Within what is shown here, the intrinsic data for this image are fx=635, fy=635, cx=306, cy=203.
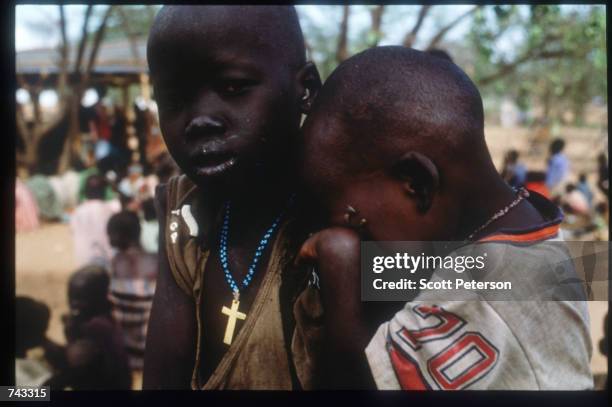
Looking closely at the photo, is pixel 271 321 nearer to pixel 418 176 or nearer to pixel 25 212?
pixel 418 176

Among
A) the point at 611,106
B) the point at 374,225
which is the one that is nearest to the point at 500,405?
the point at 374,225

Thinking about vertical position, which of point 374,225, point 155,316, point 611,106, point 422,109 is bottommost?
point 155,316

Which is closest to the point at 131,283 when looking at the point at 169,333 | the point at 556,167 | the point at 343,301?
the point at 169,333

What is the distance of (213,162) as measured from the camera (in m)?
1.02

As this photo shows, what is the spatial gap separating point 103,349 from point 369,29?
2798mm

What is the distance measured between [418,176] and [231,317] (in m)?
0.40

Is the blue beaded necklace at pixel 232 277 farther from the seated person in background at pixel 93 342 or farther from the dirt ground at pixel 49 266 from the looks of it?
the dirt ground at pixel 49 266

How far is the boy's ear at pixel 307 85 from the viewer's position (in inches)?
41.4

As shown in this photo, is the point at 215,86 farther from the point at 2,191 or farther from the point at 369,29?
the point at 369,29

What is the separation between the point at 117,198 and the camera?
13.2ft

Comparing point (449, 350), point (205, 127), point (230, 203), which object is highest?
point (205, 127)

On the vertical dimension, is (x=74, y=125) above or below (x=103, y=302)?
above

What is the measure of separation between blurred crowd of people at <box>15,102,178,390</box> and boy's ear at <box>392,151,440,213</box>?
1405mm

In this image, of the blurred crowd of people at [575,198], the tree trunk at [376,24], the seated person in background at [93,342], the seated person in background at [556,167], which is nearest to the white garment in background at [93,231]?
the seated person in background at [93,342]
